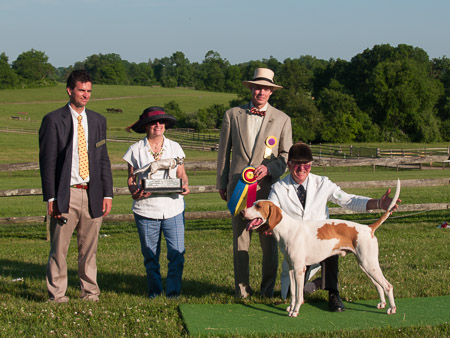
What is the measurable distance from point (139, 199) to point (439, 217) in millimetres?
8452

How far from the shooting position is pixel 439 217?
1192cm

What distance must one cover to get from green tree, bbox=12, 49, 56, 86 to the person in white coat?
114 m

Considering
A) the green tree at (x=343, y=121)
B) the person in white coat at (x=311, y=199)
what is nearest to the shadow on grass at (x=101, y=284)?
the person in white coat at (x=311, y=199)

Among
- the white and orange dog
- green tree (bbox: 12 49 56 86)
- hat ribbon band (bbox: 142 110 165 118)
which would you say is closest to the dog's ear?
the white and orange dog

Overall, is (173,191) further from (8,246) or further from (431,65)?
(431,65)

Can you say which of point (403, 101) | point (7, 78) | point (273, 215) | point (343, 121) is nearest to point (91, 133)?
point (273, 215)

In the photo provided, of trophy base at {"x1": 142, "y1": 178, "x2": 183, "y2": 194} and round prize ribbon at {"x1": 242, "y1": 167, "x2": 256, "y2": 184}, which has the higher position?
round prize ribbon at {"x1": 242, "y1": 167, "x2": 256, "y2": 184}

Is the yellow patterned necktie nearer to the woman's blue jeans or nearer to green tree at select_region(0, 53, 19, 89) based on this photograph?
the woman's blue jeans

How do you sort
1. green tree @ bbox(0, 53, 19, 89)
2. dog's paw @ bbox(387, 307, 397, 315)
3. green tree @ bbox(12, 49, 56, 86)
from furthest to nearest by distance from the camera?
1. green tree @ bbox(12, 49, 56, 86)
2. green tree @ bbox(0, 53, 19, 89)
3. dog's paw @ bbox(387, 307, 397, 315)

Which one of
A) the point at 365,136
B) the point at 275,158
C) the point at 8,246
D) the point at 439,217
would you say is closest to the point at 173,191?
the point at 275,158

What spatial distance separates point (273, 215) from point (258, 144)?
3.40ft

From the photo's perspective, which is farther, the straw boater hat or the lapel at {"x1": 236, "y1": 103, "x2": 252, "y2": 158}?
the lapel at {"x1": 236, "y1": 103, "x2": 252, "y2": 158}

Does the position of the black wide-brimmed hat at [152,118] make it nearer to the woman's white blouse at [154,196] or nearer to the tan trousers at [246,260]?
the woman's white blouse at [154,196]

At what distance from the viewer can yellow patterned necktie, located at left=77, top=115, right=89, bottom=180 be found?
521 centimetres
